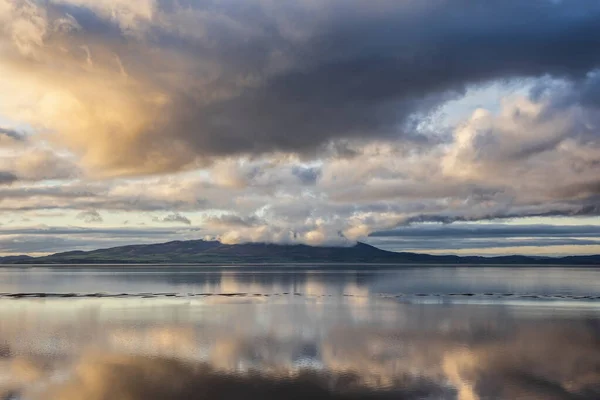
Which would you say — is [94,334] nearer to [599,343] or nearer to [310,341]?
[310,341]

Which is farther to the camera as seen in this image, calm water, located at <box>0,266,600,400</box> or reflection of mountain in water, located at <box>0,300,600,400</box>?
reflection of mountain in water, located at <box>0,300,600,400</box>

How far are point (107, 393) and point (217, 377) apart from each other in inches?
235

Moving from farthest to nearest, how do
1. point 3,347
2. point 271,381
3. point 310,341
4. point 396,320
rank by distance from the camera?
point 396,320
point 310,341
point 3,347
point 271,381

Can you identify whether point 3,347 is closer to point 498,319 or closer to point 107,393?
point 107,393

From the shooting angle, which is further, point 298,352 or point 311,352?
point 311,352

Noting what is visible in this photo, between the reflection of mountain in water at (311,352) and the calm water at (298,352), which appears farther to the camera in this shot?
the reflection of mountain in water at (311,352)

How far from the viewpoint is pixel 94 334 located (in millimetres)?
49219

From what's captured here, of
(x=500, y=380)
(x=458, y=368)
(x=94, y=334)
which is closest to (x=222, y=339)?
(x=94, y=334)

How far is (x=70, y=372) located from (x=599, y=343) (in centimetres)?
3899

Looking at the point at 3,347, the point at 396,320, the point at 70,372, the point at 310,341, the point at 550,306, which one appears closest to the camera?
the point at 70,372

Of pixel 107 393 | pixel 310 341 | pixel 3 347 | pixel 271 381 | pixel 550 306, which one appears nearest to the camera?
pixel 107 393

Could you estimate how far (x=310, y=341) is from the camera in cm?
4462

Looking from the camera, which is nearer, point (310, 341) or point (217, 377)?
point (217, 377)

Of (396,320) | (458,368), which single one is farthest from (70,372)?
(396,320)
